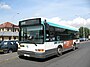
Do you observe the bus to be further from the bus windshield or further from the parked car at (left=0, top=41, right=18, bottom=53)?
the parked car at (left=0, top=41, right=18, bottom=53)

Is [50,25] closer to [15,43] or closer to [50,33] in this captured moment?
[50,33]

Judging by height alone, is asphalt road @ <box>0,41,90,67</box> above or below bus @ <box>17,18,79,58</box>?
below

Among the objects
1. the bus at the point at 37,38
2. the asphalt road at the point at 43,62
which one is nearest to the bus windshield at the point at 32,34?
the bus at the point at 37,38

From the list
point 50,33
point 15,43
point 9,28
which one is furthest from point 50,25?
point 9,28

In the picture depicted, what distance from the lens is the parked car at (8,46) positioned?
18219 mm

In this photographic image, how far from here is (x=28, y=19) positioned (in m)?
12.6

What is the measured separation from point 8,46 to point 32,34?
24.4 feet

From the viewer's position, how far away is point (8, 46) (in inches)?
734

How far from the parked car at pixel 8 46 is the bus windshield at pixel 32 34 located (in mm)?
6281

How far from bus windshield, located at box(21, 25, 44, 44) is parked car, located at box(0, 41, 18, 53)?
6.28m

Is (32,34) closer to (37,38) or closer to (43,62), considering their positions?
(37,38)

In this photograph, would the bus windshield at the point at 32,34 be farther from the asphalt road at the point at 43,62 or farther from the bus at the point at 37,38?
the asphalt road at the point at 43,62

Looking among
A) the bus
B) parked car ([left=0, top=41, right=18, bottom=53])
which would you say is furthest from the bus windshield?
parked car ([left=0, top=41, right=18, bottom=53])

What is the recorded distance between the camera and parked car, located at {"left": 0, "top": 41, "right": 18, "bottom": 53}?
1822 cm
